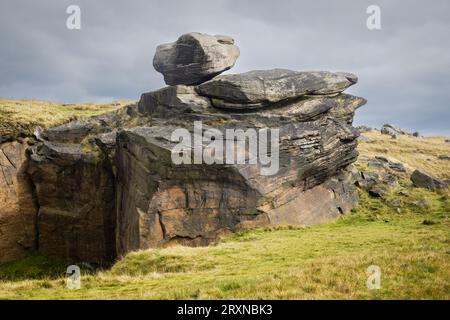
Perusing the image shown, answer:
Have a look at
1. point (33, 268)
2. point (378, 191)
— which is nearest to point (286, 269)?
point (378, 191)

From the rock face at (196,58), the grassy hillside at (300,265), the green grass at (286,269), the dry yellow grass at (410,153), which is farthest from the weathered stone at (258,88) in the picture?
the dry yellow grass at (410,153)

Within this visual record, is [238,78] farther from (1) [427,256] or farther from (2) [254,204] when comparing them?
(1) [427,256]

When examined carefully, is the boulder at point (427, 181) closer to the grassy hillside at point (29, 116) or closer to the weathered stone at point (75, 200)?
the weathered stone at point (75, 200)

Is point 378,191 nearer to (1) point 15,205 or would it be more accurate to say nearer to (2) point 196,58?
(2) point 196,58

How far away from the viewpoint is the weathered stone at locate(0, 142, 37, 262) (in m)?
45.1

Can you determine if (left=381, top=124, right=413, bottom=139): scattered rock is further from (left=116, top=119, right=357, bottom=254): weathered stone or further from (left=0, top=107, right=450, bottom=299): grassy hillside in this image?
(left=116, top=119, right=357, bottom=254): weathered stone

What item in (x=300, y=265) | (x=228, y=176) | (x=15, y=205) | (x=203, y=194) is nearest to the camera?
(x=300, y=265)

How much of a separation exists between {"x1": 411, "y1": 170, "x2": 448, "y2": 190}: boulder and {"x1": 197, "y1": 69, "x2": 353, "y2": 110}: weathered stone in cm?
1553

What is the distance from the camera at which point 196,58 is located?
44656 mm

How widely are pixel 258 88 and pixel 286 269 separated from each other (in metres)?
23.1

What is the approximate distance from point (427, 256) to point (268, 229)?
1652 centimetres

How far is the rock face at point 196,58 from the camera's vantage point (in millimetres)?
44594

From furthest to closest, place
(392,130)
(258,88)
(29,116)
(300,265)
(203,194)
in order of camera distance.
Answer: (392,130), (29,116), (258,88), (203,194), (300,265)

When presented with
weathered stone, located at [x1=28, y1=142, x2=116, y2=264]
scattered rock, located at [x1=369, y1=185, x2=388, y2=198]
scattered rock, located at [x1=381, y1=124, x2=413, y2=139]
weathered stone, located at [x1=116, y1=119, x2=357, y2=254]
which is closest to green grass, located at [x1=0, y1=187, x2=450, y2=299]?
weathered stone, located at [x1=116, y1=119, x2=357, y2=254]
